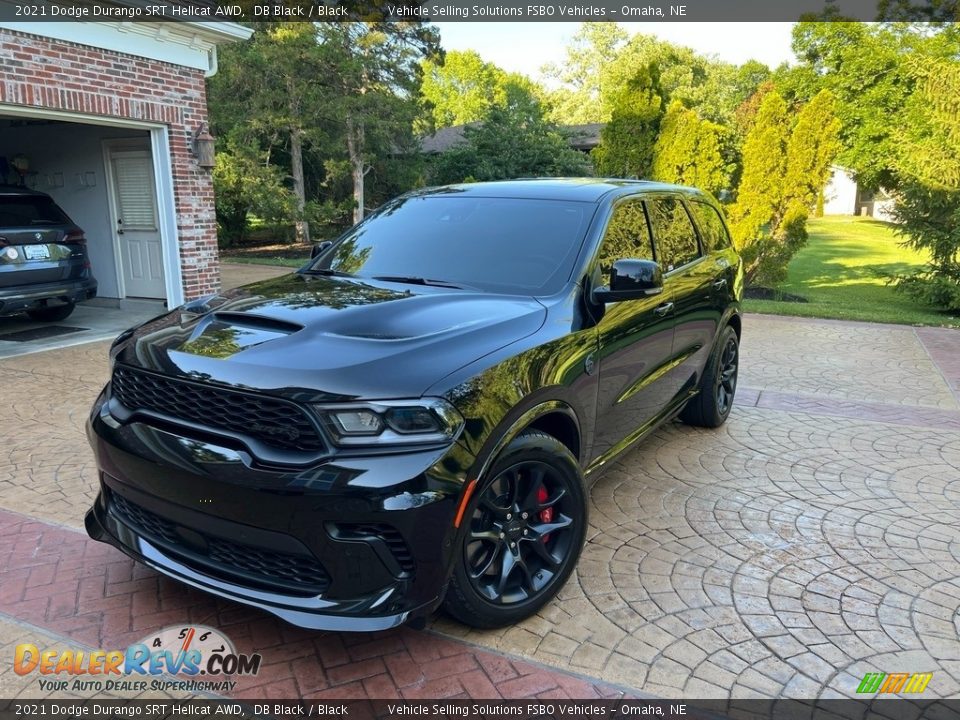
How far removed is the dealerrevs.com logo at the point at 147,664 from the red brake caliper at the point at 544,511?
1.27 m

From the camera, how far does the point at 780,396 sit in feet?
21.8

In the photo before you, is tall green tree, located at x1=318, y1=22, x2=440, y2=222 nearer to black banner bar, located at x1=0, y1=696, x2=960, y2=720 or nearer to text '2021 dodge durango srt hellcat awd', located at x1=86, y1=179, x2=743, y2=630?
text '2021 dodge durango srt hellcat awd', located at x1=86, y1=179, x2=743, y2=630

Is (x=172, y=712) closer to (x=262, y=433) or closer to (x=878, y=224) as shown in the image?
(x=262, y=433)

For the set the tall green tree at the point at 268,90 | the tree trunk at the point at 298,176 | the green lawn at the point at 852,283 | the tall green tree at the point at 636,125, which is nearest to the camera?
the green lawn at the point at 852,283

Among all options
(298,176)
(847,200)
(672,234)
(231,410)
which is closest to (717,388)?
(672,234)

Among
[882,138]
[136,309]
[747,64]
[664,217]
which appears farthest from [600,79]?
[664,217]

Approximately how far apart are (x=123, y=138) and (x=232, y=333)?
365 inches

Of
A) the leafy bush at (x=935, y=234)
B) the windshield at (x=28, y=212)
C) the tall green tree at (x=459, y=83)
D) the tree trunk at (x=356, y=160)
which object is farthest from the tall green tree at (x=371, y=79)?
the tall green tree at (x=459, y=83)

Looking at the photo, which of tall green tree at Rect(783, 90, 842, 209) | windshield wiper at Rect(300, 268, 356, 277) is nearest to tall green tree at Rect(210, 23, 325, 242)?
tall green tree at Rect(783, 90, 842, 209)

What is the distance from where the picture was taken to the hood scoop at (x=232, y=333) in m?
2.61

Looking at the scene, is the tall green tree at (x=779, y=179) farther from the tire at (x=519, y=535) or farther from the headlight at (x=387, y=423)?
the headlight at (x=387, y=423)

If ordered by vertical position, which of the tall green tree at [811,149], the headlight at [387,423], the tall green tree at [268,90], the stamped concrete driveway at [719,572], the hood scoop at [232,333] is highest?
the tall green tree at [268,90]

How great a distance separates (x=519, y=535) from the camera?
2846mm

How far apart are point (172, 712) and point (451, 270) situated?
7.39 ft
